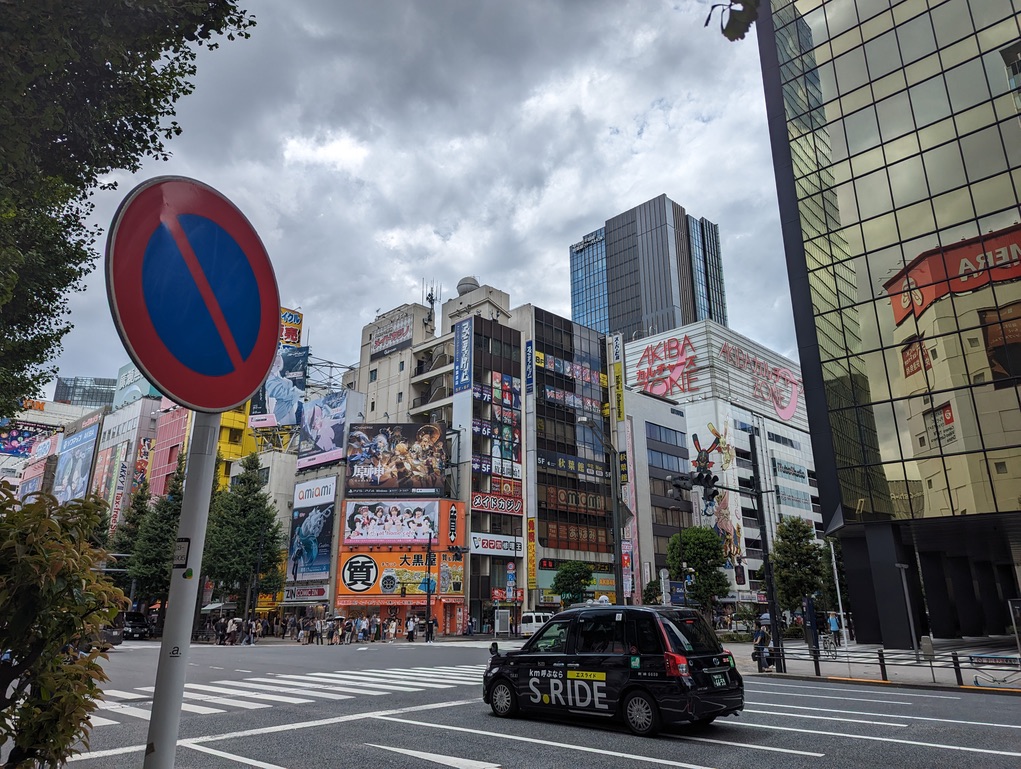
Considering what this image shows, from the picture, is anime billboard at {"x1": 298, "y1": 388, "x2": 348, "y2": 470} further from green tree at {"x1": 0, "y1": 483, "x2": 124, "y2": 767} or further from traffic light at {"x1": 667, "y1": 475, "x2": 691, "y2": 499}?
green tree at {"x1": 0, "y1": 483, "x2": 124, "y2": 767}

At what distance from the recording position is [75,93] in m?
7.20

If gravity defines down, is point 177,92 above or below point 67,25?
above

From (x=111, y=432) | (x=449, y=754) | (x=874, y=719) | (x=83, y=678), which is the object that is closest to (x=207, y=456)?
(x=83, y=678)

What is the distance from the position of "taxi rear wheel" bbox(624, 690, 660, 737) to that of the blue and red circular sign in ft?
25.5

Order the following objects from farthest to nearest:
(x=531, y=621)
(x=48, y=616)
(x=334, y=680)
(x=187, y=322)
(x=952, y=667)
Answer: (x=531, y=621)
(x=952, y=667)
(x=334, y=680)
(x=48, y=616)
(x=187, y=322)

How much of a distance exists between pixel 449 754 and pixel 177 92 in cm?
969

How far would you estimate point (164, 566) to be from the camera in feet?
147

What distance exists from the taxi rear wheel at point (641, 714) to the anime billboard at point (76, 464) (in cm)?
9712

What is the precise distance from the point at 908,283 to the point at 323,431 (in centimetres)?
4667

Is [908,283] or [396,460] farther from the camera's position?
[396,460]

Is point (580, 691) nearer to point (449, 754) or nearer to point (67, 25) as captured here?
point (449, 754)

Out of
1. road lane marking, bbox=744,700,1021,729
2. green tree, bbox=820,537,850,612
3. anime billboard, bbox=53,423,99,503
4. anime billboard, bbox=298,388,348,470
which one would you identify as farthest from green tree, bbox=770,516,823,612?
anime billboard, bbox=53,423,99,503

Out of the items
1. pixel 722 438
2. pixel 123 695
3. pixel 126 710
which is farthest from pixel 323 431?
pixel 722 438

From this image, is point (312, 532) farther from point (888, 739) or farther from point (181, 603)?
point (181, 603)
